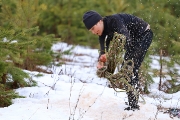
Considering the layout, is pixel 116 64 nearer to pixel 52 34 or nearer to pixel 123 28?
pixel 123 28

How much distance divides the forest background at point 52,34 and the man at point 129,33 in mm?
927

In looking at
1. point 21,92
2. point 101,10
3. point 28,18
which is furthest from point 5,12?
point 101,10

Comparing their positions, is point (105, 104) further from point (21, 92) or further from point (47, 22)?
point (47, 22)

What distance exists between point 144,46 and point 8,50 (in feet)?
6.64

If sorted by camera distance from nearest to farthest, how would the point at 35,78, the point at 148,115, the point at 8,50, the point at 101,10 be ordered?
1. the point at 8,50
2. the point at 148,115
3. the point at 35,78
4. the point at 101,10

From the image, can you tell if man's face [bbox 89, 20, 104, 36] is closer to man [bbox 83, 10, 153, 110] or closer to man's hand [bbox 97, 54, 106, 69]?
man [bbox 83, 10, 153, 110]

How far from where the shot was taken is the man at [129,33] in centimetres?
452

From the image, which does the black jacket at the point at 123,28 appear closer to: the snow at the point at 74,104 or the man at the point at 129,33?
the man at the point at 129,33

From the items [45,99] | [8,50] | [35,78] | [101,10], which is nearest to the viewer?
[8,50]

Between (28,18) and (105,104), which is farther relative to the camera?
(28,18)

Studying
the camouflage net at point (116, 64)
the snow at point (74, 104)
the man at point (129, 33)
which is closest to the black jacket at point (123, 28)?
the man at point (129, 33)

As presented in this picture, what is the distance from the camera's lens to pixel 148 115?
16.0 ft

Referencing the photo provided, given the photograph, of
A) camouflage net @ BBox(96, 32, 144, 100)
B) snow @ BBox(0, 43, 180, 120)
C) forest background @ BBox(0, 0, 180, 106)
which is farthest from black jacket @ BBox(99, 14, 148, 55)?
forest background @ BBox(0, 0, 180, 106)

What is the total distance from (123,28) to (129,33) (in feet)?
1.86
